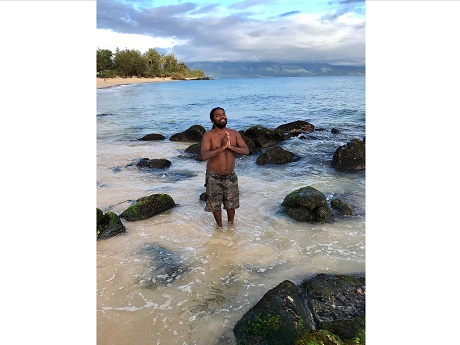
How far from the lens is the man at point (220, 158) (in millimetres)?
4588

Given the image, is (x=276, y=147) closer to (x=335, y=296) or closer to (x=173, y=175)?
(x=173, y=175)

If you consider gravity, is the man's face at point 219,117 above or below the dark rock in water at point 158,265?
above

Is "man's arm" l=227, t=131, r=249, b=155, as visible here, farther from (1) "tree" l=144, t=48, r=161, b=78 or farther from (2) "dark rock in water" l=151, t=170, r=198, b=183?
(1) "tree" l=144, t=48, r=161, b=78

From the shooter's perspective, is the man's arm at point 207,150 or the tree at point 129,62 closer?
the man's arm at point 207,150

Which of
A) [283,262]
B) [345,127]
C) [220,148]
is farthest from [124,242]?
[345,127]

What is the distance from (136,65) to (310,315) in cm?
6276

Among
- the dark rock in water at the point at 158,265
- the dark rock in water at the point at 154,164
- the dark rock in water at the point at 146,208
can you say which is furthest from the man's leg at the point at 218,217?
the dark rock in water at the point at 154,164

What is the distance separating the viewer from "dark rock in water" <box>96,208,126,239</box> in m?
5.03

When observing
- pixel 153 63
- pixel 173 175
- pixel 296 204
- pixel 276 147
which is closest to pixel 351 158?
pixel 276 147

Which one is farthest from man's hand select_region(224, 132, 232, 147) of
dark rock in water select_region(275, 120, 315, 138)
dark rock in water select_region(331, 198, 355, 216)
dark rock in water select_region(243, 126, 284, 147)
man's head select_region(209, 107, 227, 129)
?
dark rock in water select_region(275, 120, 315, 138)

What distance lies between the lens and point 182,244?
4816 mm

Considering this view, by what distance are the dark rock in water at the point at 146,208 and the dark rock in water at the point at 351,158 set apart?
494 cm

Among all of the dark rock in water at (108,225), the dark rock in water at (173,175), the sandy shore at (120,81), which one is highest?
the sandy shore at (120,81)

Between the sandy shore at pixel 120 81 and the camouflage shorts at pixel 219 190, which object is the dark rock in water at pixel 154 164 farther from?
the sandy shore at pixel 120 81
